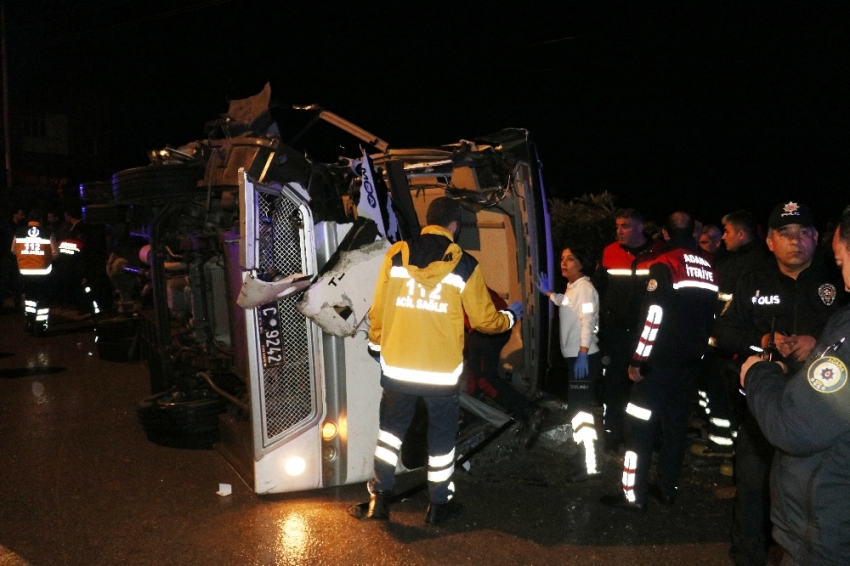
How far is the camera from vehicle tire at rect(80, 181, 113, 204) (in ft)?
21.5

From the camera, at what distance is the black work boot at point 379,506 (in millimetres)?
4695

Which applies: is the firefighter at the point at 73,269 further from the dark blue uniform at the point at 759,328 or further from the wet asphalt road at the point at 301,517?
the dark blue uniform at the point at 759,328

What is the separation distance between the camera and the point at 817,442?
2.33 m

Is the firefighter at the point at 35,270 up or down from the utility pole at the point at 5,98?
down

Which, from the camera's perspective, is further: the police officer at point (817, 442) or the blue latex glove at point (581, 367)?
the blue latex glove at point (581, 367)

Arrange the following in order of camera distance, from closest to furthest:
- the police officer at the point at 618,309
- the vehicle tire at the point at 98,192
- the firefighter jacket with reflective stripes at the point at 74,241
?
1. the police officer at the point at 618,309
2. the vehicle tire at the point at 98,192
3. the firefighter jacket with reflective stripes at the point at 74,241

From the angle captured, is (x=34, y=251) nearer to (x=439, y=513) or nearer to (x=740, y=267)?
(x=439, y=513)

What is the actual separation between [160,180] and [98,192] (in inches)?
57.0

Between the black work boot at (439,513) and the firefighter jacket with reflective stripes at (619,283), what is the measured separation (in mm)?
2028

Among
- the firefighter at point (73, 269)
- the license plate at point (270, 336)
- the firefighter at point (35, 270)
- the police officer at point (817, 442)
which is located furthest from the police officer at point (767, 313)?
the firefighter at point (73, 269)

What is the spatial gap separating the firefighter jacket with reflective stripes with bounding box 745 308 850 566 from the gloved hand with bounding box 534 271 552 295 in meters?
3.06

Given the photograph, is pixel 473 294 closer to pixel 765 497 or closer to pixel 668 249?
pixel 668 249

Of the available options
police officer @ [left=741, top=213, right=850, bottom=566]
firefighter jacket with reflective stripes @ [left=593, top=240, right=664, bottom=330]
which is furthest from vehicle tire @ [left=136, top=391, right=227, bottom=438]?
police officer @ [left=741, top=213, right=850, bottom=566]

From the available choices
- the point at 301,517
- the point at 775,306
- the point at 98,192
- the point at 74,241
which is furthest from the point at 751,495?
the point at 74,241
